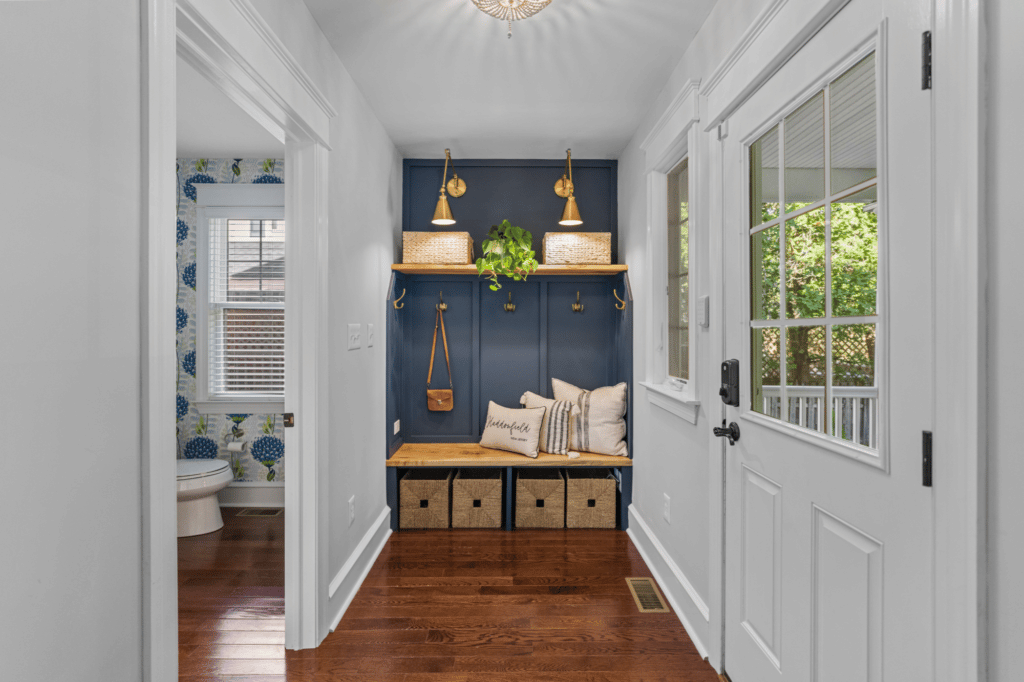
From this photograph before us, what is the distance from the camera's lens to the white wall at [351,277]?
2115 mm

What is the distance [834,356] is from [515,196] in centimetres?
273

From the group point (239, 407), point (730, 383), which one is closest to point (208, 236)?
point (239, 407)

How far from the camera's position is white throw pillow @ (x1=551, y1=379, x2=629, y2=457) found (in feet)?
10.9

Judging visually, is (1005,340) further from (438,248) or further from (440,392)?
(440,392)

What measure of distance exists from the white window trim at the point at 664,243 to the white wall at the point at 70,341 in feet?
5.91

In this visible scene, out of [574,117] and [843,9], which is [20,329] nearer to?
[843,9]

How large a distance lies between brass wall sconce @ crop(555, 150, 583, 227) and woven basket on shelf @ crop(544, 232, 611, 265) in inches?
3.7

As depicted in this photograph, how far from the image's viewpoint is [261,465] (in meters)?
3.71

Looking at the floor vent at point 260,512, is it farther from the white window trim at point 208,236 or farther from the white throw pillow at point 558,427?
the white throw pillow at point 558,427

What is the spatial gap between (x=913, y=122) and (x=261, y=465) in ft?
12.7

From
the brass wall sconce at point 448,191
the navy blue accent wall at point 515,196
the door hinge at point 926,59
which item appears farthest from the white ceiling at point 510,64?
the door hinge at point 926,59

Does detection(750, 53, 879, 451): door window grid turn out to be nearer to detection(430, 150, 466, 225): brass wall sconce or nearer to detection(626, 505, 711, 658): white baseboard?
detection(626, 505, 711, 658): white baseboard

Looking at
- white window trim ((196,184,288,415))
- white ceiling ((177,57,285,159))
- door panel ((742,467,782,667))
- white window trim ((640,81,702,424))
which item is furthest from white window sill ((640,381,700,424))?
white window trim ((196,184,288,415))

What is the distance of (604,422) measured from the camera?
3.35m
